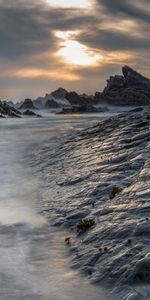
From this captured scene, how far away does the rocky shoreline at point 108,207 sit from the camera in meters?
8.47

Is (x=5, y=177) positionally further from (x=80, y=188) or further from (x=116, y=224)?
(x=116, y=224)

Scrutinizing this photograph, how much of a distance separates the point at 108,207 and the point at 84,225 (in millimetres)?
1249

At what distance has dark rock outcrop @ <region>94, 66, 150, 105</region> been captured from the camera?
126 m

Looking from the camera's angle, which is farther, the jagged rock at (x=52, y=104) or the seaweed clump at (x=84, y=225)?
the jagged rock at (x=52, y=104)

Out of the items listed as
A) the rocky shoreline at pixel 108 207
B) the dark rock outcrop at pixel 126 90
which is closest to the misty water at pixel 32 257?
the rocky shoreline at pixel 108 207

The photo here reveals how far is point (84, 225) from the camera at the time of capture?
11.2 m

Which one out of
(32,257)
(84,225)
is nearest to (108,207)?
(84,225)

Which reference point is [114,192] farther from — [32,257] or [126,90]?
[126,90]

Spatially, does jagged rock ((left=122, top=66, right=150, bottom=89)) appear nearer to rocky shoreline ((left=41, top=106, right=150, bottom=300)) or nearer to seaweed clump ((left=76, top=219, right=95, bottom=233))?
rocky shoreline ((left=41, top=106, right=150, bottom=300))

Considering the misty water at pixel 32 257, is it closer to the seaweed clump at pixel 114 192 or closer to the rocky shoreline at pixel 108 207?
the rocky shoreline at pixel 108 207

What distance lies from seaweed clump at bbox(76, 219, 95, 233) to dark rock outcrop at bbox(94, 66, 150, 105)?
377 feet

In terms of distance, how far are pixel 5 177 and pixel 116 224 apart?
9.53 m

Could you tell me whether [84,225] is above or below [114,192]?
below

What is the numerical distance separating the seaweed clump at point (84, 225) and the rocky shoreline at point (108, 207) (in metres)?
0.01
